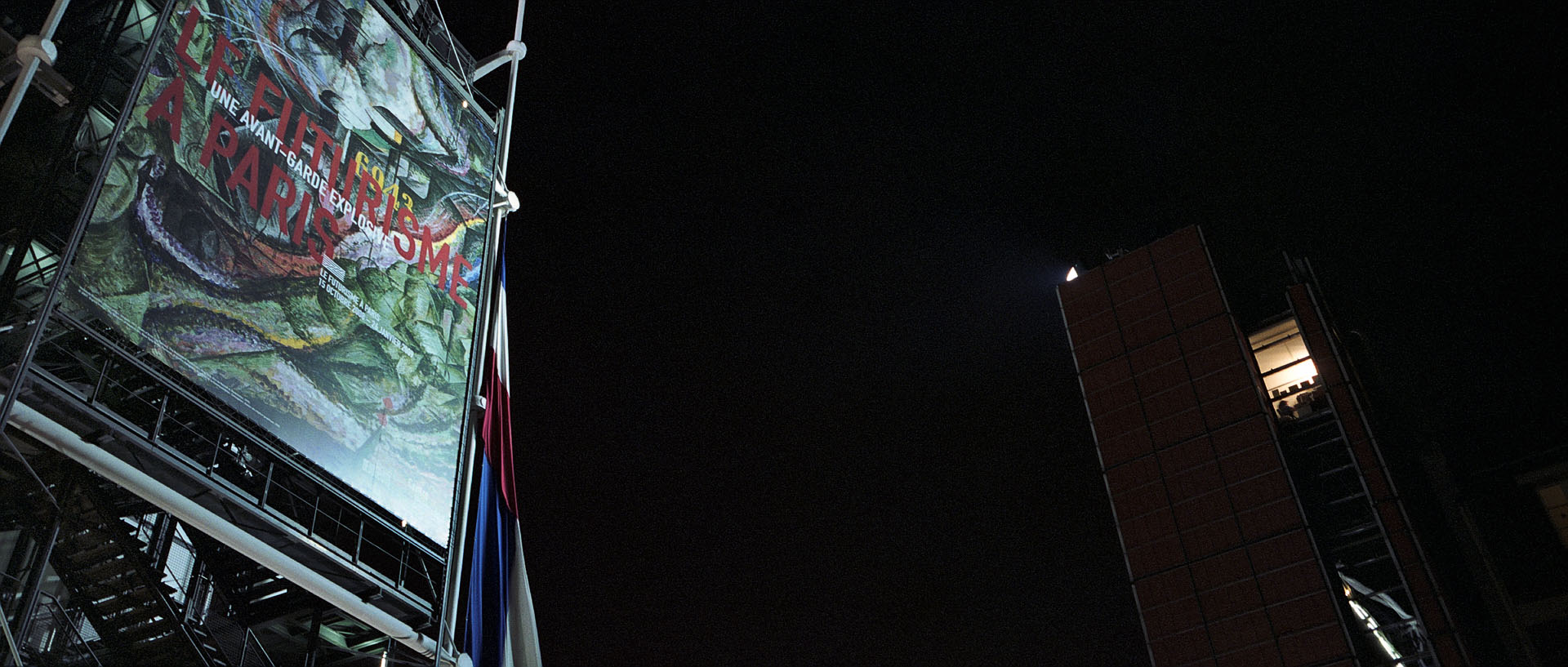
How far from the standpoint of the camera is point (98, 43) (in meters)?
14.6

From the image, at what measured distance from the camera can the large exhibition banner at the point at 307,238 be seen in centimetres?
1362

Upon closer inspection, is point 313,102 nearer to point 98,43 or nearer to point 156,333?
point 98,43

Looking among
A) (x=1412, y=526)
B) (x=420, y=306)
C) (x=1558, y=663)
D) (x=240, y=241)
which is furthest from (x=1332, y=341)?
(x=240, y=241)

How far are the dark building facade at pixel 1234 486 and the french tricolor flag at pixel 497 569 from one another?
21.0 m

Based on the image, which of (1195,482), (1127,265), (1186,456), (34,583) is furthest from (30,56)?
(1127,265)

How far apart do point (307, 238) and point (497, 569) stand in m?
5.15

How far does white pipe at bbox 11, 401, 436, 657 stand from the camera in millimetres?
12312

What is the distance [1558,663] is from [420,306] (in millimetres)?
40507

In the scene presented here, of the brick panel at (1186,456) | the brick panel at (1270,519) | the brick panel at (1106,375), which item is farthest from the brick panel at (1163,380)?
the brick panel at (1270,519)

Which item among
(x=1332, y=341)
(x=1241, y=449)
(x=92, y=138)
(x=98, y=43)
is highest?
(x=1332, y=341)

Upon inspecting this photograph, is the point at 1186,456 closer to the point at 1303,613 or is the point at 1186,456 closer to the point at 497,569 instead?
the point at 1303,613

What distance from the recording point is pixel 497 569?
17094 mm

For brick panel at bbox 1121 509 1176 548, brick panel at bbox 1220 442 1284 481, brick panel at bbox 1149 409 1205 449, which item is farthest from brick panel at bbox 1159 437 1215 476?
brick panel at bbox 1121 509 1176 548

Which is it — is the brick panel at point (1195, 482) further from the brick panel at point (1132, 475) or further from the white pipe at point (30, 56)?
the white pipe at point (30, 56)
